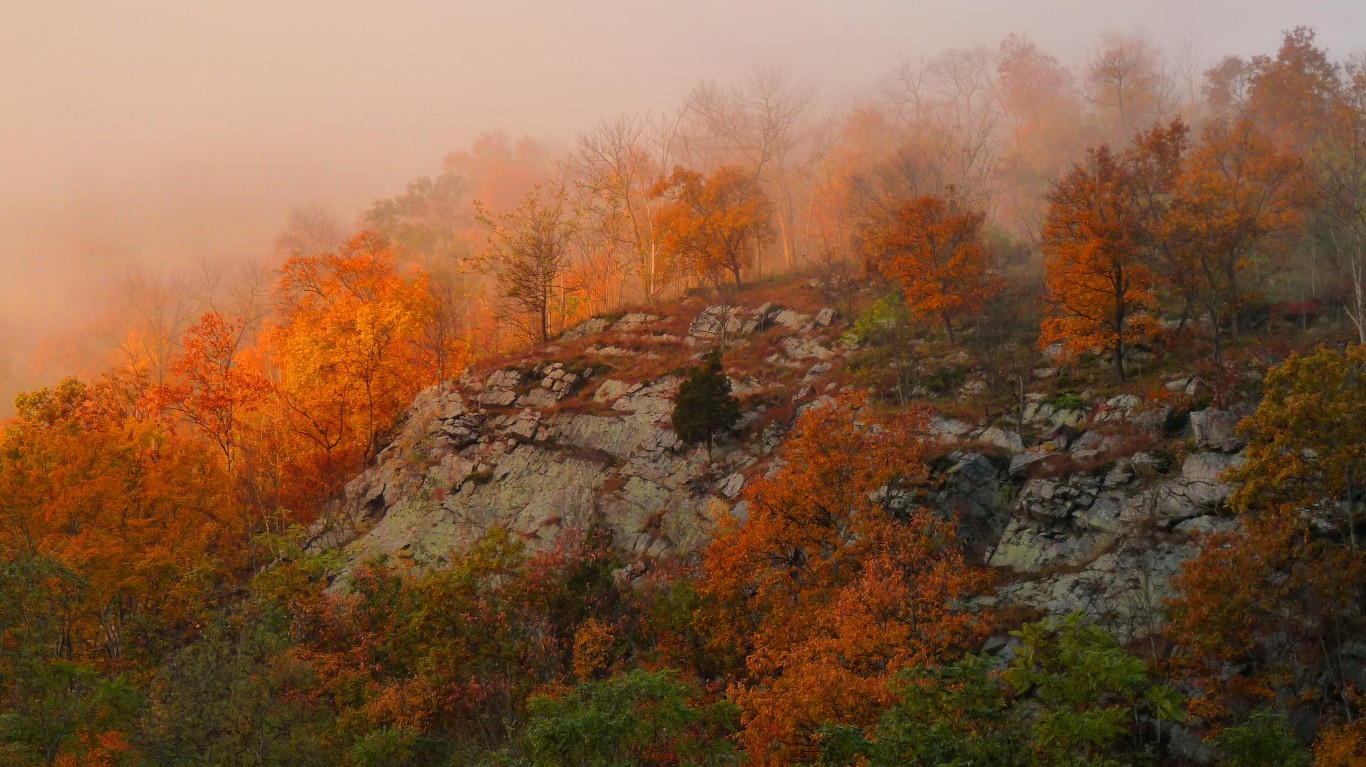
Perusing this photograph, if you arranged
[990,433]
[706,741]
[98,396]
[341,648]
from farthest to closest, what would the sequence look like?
[98,396] < [990,433] < [341,648] < [706,741]

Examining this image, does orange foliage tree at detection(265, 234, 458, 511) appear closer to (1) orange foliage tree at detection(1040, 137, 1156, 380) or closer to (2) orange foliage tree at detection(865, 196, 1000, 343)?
(2) orange foliage tree at detection(865, 196, 1000, 343)

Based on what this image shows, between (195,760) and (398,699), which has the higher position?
(195,760)

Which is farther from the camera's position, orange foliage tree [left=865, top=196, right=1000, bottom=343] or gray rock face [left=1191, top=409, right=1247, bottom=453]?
orange foliage tree [left=865, top=196, right=1000, bottom=343]

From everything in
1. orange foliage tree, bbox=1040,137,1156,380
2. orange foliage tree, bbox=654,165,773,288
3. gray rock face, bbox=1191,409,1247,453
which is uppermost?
orange foliage tree, bbox=654,165,773,288

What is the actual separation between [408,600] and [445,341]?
30.3m

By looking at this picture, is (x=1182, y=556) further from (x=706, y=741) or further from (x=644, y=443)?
(x=644, y=443)

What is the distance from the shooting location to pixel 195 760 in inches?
754

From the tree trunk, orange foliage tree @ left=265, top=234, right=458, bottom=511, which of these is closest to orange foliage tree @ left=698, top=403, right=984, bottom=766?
the tree trunk

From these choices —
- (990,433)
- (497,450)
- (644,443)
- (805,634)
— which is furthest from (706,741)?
(497,450)

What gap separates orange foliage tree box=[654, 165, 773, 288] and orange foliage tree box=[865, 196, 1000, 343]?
49.5ft

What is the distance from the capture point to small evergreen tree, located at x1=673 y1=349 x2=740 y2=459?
3844 centimetres

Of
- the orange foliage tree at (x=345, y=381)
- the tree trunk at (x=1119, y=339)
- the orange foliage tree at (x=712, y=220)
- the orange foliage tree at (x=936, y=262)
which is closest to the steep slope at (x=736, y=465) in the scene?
the tree trunk at (x=1119, y=339)

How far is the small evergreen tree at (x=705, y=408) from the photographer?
126 feet

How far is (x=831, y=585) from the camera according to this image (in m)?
26.8
